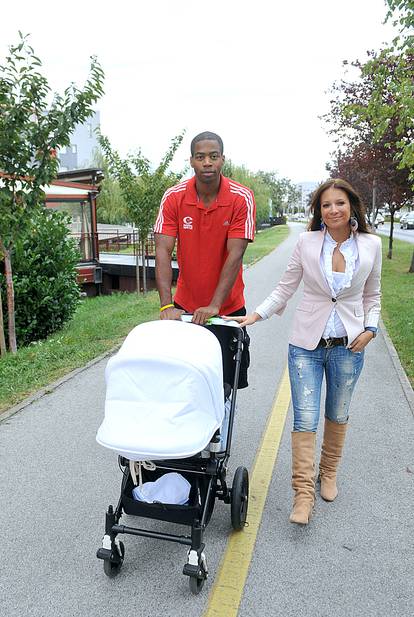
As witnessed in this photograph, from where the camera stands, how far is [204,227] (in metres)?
3.29

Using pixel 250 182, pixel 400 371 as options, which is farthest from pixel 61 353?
pixel 250 182

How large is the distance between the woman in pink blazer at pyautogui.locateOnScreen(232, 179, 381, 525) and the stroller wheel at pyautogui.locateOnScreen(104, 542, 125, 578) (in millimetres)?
1001

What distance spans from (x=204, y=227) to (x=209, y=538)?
179 cm

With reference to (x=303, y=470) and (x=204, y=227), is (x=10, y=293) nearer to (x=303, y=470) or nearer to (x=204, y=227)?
(x=204, y=227)

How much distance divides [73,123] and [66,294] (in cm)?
325

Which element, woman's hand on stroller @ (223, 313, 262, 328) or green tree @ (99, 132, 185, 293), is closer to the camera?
Answer: woman's hand on stroller @ (223, 313, 262, 328)

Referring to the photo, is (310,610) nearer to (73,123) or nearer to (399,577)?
(399,577)

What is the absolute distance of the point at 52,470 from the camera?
3.98 m

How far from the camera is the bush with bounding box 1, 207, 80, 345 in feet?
29.6

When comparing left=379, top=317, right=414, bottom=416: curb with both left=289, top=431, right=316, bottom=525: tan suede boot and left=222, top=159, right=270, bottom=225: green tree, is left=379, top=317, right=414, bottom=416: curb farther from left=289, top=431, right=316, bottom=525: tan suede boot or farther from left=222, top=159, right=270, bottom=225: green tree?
left=222, top=159, right=270, bottom=225: green tree

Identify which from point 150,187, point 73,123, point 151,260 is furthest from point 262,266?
point 73,123

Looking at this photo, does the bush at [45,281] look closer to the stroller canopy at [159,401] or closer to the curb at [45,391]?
the curb at [45,391]

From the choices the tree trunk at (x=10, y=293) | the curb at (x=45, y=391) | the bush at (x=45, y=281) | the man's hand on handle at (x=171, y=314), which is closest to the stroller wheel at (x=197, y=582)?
the man's hand on handle at (x=171, y=314)

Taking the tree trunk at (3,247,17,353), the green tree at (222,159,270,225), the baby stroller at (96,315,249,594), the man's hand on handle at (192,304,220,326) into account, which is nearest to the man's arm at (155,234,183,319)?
the man's hand on handle at (192,304,220,326)
